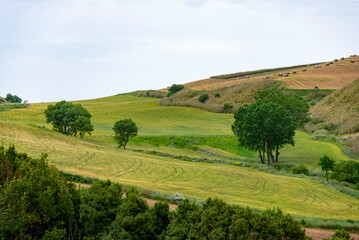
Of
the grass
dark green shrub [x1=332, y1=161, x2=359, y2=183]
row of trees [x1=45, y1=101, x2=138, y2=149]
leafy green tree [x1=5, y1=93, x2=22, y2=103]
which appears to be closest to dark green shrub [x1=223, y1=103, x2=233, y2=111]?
row of trees [x1=45, y1=101, x2=138, y2=149]

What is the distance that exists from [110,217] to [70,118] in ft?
171

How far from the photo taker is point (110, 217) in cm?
1594

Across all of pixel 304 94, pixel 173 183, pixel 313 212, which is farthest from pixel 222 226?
pixel 304 94

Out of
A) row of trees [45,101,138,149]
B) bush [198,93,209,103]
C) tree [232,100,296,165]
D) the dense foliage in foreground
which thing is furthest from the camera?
bush [198,93,209,103]

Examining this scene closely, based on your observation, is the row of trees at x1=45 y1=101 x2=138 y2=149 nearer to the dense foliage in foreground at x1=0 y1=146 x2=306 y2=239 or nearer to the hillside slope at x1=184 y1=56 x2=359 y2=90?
the dense foliage in foreground at x1=0 y1=146 x2=306 y2=239

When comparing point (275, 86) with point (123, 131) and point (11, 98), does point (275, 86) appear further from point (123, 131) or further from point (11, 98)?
point (11, 98)

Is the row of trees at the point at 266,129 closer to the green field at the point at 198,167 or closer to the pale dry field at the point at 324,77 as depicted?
the green field at the point at 198,167

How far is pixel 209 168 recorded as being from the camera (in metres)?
41.3

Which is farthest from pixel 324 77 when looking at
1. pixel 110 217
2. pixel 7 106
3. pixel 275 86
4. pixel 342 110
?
pixel 110 217

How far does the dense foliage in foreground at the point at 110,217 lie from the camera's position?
13070 millimetres

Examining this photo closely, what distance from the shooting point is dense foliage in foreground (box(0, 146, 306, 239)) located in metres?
13.1

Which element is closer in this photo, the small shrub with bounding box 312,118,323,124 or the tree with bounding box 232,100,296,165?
the tree with bounding box 232,100,296,165

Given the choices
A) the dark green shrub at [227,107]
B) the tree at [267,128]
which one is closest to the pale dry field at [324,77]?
the dark green shrub at [227,107]

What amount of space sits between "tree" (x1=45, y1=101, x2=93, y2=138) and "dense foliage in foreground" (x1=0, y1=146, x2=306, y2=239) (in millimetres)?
46742
